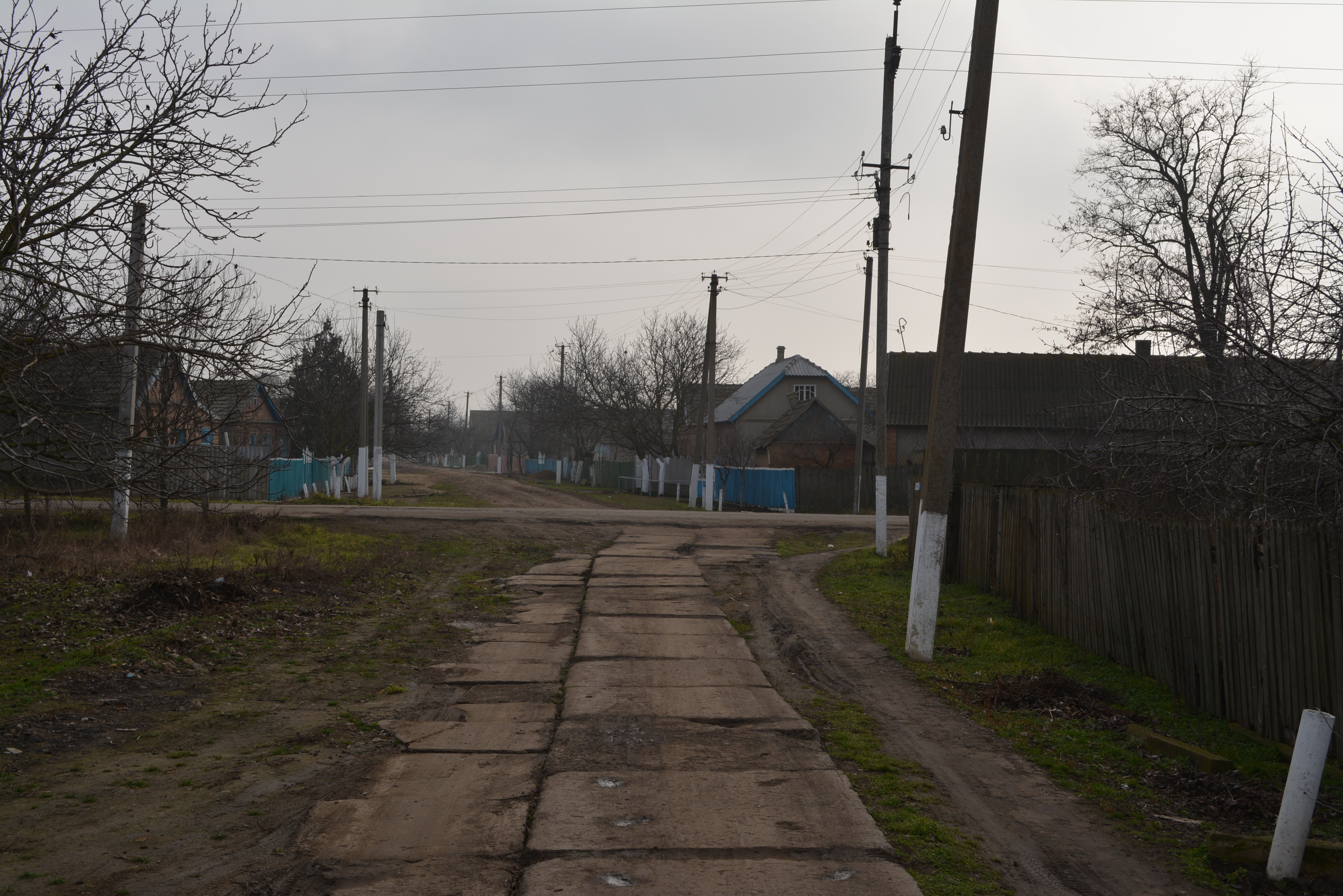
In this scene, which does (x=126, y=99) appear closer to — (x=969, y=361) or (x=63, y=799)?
(x=63, y=799)

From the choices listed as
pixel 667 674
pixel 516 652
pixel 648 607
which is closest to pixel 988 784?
pixel 667 674

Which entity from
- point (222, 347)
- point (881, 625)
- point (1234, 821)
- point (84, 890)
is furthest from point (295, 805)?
point (881, 625)

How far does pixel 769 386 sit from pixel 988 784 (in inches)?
1934

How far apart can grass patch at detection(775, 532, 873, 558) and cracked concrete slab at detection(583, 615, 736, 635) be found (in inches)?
286

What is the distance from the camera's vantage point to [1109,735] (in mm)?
7254

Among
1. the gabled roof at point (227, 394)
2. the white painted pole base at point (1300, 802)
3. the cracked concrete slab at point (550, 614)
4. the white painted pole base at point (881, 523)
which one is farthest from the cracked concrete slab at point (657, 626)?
the white painted pole base at point (881, 523)

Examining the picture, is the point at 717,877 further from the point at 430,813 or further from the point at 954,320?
the point at 954,320

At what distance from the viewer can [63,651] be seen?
8859mm

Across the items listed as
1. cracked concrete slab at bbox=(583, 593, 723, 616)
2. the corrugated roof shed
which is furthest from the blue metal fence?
cracked concrete slab at bbox=(583, 593, 723, 616)

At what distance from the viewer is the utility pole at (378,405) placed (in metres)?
33.0

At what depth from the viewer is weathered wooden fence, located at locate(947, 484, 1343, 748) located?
20.5 feet

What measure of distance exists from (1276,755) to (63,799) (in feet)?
24.4

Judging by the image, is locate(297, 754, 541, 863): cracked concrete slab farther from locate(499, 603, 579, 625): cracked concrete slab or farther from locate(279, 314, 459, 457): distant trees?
locate(279, 314, 459, 457): distant trees

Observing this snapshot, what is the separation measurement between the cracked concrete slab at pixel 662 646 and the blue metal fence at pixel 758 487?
993 inches
